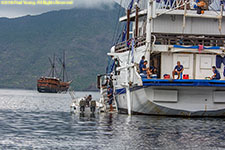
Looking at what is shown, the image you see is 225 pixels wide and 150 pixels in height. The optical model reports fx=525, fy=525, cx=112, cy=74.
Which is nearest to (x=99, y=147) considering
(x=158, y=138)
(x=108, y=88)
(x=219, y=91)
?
(x=158, y=138)

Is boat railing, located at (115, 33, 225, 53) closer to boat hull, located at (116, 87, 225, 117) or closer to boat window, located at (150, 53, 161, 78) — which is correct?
boat window, located at (150, 53, 161, 78)

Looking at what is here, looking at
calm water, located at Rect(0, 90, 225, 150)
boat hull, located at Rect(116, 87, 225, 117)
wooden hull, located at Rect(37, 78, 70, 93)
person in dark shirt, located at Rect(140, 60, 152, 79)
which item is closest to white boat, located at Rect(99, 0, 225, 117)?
boat hull, located at Rect(116, 87, 225, 117)

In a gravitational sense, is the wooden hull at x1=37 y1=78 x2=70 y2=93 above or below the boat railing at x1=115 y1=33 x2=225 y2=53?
below

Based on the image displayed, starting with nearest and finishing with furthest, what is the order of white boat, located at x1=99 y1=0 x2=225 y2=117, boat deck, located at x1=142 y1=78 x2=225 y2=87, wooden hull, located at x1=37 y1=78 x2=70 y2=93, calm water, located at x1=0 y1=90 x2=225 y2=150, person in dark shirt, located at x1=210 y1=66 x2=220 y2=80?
calm water, located at x1=0 y1=90 x2=225 y2=150
boat deck, located at x1=142 y1=78 x2=225 y2=87
white boat, located at x1=99 y1=0 x2=225 y2=117
person in dark shirt, located at x1=210 y1=66 x2=220 y2=80
wooden hull, located at x1=37 y1=78 x2=70 y2=93

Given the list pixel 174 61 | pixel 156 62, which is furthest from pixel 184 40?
pixel 156 62

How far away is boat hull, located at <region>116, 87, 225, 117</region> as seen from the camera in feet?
110

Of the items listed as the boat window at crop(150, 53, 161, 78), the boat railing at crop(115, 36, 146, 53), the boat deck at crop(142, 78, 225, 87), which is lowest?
the boat deck at crop(142, 78, 225, 87)

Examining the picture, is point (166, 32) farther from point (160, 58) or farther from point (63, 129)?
point (63, 129)

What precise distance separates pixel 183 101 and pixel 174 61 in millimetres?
3601

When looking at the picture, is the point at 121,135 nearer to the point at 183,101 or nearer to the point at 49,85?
the point at 183,101

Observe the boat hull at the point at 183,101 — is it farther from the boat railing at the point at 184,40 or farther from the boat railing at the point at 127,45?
the boat railing at the point at 127,45

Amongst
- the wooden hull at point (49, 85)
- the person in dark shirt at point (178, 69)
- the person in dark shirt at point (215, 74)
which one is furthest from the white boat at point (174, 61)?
the wooden hull at point (49, 85)

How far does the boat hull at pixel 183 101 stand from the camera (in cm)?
3350

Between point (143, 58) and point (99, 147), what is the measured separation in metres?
14.4
